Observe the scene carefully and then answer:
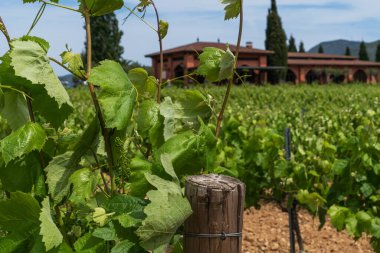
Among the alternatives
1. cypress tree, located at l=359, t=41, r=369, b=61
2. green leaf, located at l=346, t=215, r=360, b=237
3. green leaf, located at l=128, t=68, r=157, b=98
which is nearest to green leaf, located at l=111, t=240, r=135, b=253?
green leaf, located at l=128, t=68, r=157, b=98

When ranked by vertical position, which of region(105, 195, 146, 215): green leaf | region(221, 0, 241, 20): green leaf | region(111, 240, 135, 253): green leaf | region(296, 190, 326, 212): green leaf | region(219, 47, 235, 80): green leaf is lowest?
region(296, 190, 326, 212): green leaf

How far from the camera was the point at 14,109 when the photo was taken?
1745 millimetres

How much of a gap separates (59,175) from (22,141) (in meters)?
0.17

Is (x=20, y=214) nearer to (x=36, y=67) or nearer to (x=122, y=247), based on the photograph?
(x=122, y=247)

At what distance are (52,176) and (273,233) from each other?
5.22 meters

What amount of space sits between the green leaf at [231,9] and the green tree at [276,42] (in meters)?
51.3

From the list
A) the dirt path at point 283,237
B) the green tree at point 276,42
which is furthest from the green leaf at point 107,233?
the green tree at point 276,42

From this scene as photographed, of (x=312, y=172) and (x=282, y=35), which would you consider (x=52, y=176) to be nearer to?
(x=312, y=172)

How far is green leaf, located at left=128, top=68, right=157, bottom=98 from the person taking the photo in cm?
184

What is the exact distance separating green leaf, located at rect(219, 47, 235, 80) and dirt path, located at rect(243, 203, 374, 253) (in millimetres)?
4044

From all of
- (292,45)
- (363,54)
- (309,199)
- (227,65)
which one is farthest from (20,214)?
(292,45)

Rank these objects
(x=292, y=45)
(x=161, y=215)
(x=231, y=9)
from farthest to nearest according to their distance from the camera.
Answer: (x=292, y=45) < (x=231, y=9) < (x=161, y=215)

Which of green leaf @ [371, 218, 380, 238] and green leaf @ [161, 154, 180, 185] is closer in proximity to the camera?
green leaf @ [161, 154, 180, 185]

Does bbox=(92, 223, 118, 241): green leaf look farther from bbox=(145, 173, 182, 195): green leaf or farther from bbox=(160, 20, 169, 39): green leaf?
bbox=(160, 20, 169, 39): green leaf
